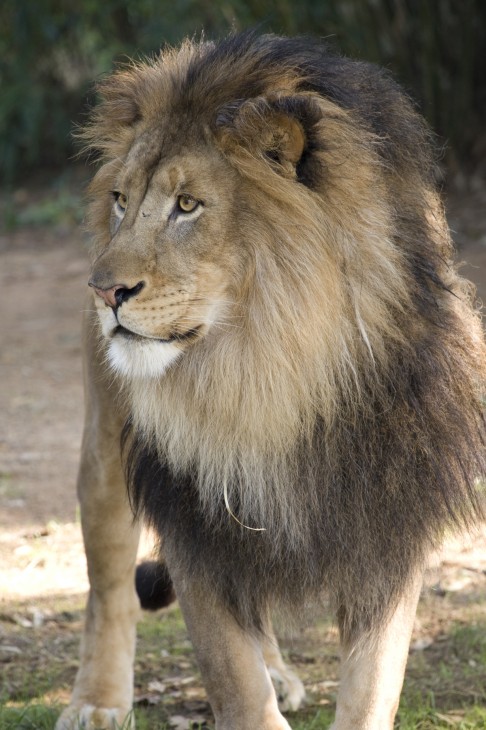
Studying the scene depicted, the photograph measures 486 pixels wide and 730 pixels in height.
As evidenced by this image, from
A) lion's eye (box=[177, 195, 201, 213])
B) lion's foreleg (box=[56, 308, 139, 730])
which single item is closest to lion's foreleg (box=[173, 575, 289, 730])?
lion's foreleg (box=[56, 308, 139, 730])

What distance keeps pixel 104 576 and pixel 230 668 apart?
793 millimetres

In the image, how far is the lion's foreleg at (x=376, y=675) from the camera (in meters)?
2.50

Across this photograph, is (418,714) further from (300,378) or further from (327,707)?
(300,378)

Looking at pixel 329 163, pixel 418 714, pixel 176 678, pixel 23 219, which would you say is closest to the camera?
pixel 329 163

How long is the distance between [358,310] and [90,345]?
928 millimetres

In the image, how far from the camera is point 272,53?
2.52m

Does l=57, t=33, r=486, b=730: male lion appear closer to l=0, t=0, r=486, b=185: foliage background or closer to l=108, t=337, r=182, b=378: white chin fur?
l=108, t=337, r=182, b=378: white chin fur

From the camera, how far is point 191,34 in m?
9.88

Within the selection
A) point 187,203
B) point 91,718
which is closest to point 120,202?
point 187,203

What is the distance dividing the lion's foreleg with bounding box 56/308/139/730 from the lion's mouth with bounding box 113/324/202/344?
734 millimetres

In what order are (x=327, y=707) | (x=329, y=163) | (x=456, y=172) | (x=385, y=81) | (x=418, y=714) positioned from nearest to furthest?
1. (x=329, y=163)
2. (x=385, y=81)
3. (x=418, y=714)
4. (x=327, y=707)
5. (x=456, y=172)

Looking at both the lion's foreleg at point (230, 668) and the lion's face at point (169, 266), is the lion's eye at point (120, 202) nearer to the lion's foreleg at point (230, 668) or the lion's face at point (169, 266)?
the lion's face at point (169, 266)

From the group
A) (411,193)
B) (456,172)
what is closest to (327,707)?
(411,193)

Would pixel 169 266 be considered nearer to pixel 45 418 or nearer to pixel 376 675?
pixel 376 675
